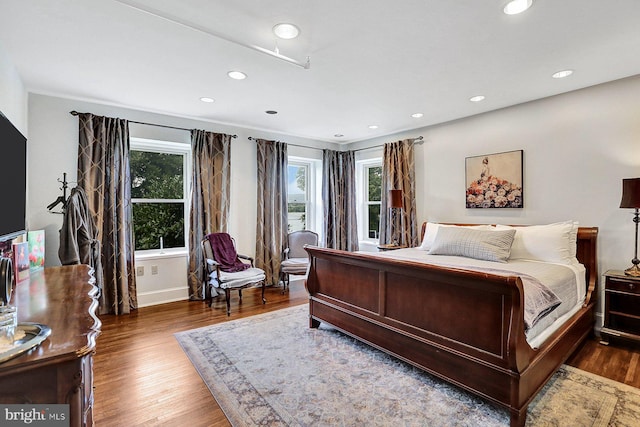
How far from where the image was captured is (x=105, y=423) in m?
1.93

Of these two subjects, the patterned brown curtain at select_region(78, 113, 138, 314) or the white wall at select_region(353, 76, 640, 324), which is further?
the patterned brown curtain at select_region(78, 113, 138, 314)

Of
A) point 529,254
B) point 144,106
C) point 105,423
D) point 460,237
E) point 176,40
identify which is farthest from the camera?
point 144,106

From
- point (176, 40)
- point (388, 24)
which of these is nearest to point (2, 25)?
point (176, 40)

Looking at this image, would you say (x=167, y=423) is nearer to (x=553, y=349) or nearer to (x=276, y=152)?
(x=553, y=349)

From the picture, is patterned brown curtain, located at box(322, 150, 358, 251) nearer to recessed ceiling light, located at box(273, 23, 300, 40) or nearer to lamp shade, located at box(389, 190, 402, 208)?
lamp shade, located at box(389, 190, 402, 208)

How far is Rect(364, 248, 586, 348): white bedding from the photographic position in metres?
2.21

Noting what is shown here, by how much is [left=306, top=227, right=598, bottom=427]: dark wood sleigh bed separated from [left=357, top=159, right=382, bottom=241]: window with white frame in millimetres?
2822

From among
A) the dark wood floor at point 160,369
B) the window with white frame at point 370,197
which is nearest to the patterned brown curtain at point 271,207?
the dark wood floor at point 160,369

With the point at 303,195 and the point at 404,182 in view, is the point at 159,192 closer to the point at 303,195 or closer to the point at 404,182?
the point at 303,195

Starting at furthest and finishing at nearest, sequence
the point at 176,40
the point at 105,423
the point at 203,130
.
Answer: the point at 203,130
the point at 176,40
the point at 105,423

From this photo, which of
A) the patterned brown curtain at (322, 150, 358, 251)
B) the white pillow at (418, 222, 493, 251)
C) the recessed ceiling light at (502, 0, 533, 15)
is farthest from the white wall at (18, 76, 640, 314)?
the recessed ceiling light at (502, 0, 533, 15)

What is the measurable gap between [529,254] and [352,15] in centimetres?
286

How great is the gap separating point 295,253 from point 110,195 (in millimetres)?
2695

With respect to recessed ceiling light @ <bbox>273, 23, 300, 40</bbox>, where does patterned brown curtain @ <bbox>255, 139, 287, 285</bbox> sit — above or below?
below
